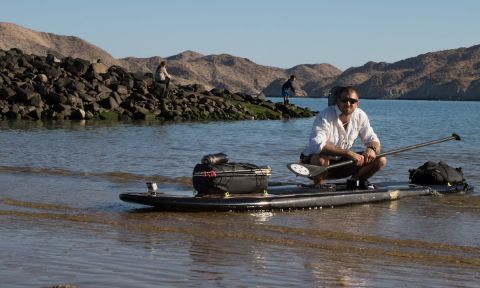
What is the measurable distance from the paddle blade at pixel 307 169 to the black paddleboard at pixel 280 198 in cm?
25

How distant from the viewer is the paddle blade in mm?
10750

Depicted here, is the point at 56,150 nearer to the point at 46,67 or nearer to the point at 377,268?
the point at 377,268

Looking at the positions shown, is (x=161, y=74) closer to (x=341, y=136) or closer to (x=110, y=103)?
(x=110, y=103)

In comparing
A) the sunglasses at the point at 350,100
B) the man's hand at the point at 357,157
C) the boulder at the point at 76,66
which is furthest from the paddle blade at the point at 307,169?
the boulder at the point at 76,66

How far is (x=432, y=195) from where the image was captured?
1255cm

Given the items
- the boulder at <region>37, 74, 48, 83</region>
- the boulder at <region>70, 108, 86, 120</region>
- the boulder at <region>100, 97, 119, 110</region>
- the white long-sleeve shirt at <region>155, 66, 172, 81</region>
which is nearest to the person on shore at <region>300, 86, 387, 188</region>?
the boulder at <region>70, 108, 86, 120</region>

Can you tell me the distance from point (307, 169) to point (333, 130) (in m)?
0.59

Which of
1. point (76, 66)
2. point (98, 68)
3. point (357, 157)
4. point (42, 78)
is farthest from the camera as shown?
point (98, 68)

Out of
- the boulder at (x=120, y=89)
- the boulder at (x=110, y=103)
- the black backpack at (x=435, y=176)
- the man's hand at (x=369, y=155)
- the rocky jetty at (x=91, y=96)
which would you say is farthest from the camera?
the boulder at (x=120, y=89)

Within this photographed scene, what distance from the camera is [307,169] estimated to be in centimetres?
1088

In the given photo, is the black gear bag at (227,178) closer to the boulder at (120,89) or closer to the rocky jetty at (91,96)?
the rocky jetty at (91,96)

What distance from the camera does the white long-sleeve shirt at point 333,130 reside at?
423 inches

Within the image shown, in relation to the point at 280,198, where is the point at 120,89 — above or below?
above

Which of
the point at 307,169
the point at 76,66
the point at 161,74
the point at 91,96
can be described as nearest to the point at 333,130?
the point at 307,169
